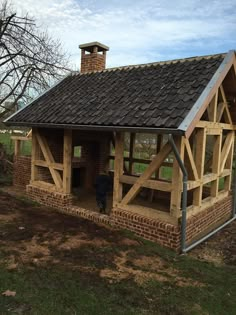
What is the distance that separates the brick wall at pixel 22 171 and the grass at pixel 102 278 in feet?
14.4

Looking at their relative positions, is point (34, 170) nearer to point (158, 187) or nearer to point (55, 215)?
point (55, 215)

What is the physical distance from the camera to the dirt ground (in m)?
5.34

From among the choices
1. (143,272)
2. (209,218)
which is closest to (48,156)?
(209,218)

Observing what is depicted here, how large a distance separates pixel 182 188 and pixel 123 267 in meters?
2.07

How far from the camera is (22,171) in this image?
462 inches

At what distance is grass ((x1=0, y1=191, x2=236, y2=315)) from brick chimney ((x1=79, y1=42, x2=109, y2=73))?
654 cm

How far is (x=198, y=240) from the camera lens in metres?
7.04

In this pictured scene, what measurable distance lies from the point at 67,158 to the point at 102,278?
4355 millimetres

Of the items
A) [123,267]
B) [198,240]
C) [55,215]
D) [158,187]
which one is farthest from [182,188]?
[55,215]

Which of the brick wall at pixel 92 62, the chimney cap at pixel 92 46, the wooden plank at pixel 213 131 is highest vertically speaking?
the chimney cap at pixel 92 46

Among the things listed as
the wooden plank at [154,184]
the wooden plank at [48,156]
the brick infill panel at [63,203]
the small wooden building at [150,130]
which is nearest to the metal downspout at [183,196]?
the small wooden building at [150,130]

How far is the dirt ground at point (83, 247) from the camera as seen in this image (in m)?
5.34

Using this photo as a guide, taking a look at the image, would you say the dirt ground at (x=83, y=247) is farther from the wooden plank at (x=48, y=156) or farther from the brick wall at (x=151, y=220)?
the wooden plank at (x=48, y=156)

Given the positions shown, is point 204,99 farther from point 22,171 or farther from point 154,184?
point 22,171
